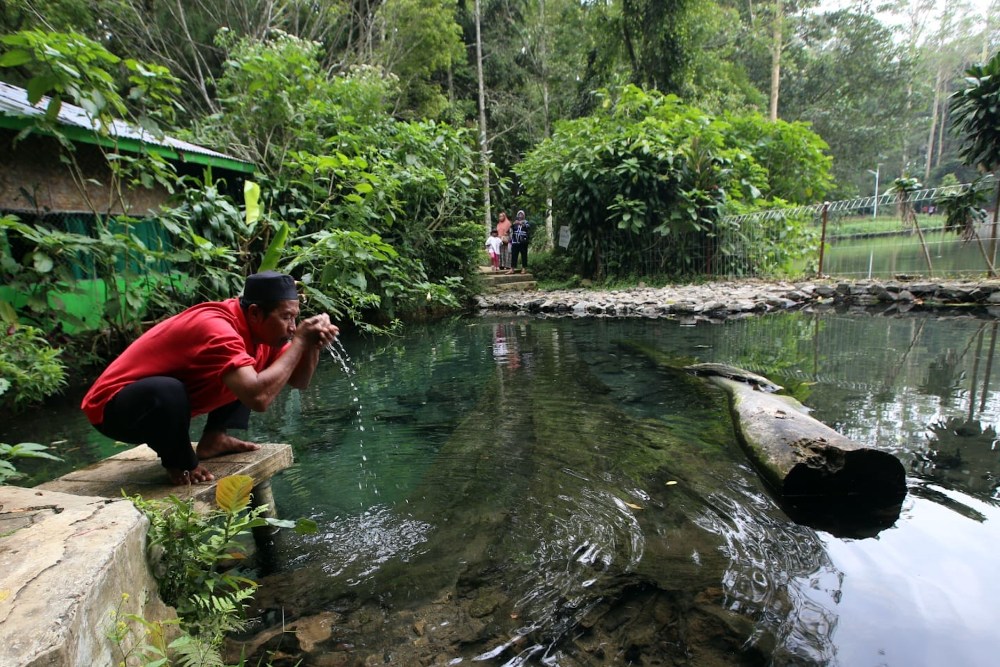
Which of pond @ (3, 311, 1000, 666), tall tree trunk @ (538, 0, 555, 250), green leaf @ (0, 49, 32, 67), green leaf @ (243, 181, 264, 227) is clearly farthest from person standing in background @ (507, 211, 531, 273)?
green leaf @ (0, 49, 32, 67)

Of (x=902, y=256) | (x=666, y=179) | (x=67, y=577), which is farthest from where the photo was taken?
(x=666, y=179)

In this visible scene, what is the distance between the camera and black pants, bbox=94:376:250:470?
2.22 m

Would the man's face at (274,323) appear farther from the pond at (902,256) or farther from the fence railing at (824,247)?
the pond at (902,256)

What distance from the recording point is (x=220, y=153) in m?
8.63

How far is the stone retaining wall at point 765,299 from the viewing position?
9.73 meters

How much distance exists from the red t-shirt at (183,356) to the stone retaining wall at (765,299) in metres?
8.83

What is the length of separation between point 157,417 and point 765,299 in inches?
415

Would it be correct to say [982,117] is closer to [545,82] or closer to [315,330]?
[315,330]

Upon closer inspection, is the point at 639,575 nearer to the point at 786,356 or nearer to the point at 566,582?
the point at 566,582

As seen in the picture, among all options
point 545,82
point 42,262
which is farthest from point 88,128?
point 545,82

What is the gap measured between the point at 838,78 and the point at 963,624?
34636 mm

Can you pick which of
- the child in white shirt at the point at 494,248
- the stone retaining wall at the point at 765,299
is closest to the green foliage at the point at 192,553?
the stone retaining wall at the point at 765,299

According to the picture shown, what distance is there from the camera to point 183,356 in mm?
2316

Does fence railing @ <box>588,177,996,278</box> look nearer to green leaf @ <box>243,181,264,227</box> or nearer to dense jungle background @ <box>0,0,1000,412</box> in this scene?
dense jungle background @ <box>0,0,1000,412</box>
